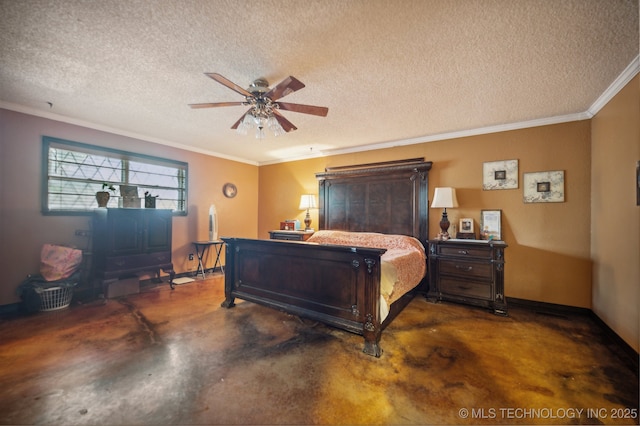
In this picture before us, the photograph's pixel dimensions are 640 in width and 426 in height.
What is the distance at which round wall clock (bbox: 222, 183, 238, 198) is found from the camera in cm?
538

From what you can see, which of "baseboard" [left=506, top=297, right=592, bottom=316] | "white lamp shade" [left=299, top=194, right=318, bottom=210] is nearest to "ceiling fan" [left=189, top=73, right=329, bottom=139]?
"white lamp shade" [left=299, top=194, right=318, bottom=210]

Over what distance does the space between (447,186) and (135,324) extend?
441 centimetres

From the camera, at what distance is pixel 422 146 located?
161 inches

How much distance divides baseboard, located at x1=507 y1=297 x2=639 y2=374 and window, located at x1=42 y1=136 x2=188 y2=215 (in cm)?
580

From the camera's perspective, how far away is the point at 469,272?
324 cm

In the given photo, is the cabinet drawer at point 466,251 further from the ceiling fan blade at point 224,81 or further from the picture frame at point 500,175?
the ceiling fan blade at point 224,81

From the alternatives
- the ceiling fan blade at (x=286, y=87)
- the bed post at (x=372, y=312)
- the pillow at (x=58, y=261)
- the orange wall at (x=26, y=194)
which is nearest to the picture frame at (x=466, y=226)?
the bed post at (x=372, y=312)

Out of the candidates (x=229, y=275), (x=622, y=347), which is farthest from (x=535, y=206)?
(x=229, y=275)

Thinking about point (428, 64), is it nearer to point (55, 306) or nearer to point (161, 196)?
point (161, 196)

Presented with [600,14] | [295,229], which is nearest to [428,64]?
[600,14]

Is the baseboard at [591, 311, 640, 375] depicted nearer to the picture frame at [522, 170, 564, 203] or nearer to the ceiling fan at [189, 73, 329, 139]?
the picture frame at [522, 170, 564, 203]

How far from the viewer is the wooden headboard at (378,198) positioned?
13.0 ft

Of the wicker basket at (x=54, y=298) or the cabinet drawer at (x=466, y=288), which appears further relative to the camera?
the cabinet drawer at (x=466, y=288)

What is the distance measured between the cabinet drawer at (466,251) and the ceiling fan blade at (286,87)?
2.79 m
